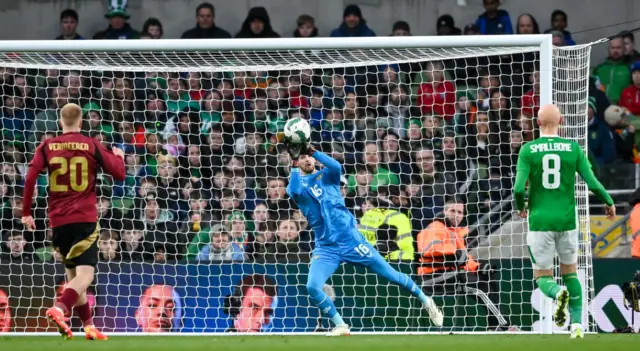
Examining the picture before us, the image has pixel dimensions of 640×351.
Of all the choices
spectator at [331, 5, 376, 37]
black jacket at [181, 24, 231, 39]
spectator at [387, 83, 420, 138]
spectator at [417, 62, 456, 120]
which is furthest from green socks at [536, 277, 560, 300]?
black jacket at [181, 24, 231, 39]

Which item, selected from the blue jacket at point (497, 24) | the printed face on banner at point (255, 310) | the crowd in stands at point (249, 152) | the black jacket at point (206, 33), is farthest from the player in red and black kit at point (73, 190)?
the blue jacket at point (497, 24)

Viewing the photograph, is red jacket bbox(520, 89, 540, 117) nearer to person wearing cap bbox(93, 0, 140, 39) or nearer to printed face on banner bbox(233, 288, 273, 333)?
printed face on banner bbox(233, 288, 273, 333)

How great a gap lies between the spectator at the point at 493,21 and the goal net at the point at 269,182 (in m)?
2.03

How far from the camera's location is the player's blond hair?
1023cm

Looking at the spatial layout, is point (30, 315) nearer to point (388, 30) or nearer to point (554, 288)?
point (554, 288)

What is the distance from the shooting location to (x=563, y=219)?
1015cm

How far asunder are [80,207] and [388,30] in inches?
379

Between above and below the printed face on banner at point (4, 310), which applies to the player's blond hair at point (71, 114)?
above

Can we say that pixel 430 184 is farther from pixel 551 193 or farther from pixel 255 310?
pixel 551 193

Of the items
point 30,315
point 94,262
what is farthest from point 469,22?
point 94,262

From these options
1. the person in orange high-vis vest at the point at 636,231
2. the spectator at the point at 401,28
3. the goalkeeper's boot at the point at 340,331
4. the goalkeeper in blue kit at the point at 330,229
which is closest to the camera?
the goalkeeper's boot at the point at 340,331

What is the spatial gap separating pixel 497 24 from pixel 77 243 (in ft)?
30.5

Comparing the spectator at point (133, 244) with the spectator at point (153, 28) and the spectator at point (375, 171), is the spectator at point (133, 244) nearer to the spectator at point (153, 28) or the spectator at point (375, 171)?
the spectator at point (375, 171)

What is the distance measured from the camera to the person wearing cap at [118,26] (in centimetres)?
1814
